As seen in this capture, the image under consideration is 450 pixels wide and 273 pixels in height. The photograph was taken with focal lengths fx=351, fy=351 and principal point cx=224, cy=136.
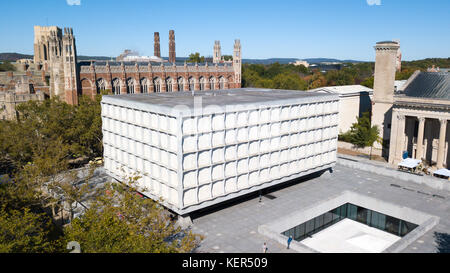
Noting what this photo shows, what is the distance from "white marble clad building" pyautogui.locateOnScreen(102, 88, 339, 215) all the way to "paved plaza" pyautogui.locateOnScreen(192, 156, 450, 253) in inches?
85.7

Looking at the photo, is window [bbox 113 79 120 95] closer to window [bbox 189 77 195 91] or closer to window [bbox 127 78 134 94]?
window [bbox 127 78 134 94]

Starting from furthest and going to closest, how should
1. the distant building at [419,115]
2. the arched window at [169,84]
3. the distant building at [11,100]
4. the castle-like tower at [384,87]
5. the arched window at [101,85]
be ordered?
the arched window at [169,84], the arched window at [101,85], the distant building at [11,100], the castle-like tower at [384,87], the distant building at [419,115]

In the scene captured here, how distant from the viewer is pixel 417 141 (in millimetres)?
52250

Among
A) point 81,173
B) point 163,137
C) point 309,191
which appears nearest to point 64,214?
point 81,173

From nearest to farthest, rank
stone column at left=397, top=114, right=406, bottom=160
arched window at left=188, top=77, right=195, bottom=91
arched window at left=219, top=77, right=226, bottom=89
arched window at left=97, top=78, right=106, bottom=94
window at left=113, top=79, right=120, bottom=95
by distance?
1. stone column at left=397, top=114, right=406, bottom=160
2. arched window at left=97, top=78, right=106, bottom=94
3. window at left=113, top=79, right=120, bottom=95
4. arched window at left=188, top=77, right=195, bottom=91
5. arched window at left=219, top=77, right=226, bottom=89

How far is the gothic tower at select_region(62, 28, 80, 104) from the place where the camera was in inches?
2463

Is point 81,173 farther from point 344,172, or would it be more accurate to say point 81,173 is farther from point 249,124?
point 344,172

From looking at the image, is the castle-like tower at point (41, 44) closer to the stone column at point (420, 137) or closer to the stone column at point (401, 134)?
the stone column at point (401, 134)

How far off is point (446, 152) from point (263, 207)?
32.9 metres

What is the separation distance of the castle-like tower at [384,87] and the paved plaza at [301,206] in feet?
59.8

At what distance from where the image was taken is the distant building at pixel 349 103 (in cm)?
7225

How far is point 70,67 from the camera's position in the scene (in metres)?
63.6

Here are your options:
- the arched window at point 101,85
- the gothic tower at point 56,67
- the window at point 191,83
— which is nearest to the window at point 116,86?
the arched window at point 101,85

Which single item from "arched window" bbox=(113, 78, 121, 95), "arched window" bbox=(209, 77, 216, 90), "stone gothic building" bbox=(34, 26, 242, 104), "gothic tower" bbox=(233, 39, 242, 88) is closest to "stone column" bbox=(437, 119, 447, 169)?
"stone gothic building" bbox=(34, 26, 242, 104)
